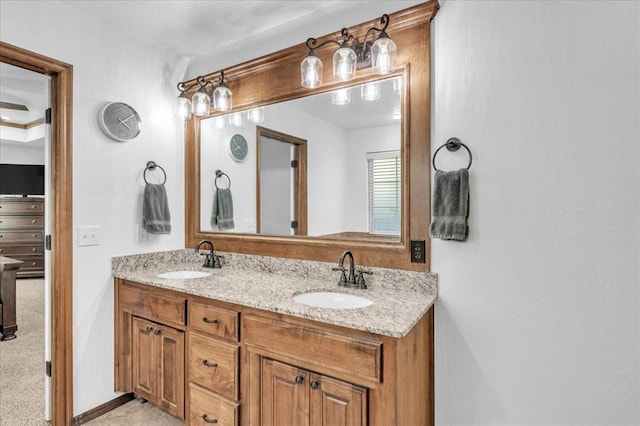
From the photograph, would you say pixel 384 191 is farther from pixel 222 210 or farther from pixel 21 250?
pixel 21 250

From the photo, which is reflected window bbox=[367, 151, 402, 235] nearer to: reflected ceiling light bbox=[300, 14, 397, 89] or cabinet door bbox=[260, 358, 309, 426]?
reflected ceiling light bbox=[300, 14, 397, 89]

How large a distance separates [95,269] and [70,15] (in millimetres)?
1490

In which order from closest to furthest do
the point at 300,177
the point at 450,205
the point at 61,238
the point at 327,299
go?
the point at 450,205, the point at 327,299, the point at 61,238, the point at 300,177

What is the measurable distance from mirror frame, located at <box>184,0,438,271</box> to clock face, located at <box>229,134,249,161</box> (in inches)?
8.0

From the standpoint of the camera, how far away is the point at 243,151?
2408 mm

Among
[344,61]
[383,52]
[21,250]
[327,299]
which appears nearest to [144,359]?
[327,299]

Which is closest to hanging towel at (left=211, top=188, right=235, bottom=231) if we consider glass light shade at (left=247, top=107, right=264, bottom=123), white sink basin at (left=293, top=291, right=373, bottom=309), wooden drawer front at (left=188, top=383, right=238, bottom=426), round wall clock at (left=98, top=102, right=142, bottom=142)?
glass light shade at (left=247, top=107, right=264, bottom=123)

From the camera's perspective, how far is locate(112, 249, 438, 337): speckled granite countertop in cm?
128

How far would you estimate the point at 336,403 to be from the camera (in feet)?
4.20

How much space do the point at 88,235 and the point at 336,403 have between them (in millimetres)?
1736

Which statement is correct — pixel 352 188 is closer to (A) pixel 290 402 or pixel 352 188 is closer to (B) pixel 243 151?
(B) pixel 243 151

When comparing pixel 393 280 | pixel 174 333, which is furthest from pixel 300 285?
pixel 174 333

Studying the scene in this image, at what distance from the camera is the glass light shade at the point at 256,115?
7.37ft

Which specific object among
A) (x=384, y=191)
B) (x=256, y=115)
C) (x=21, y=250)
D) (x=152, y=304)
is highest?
(x=256, y=115)
